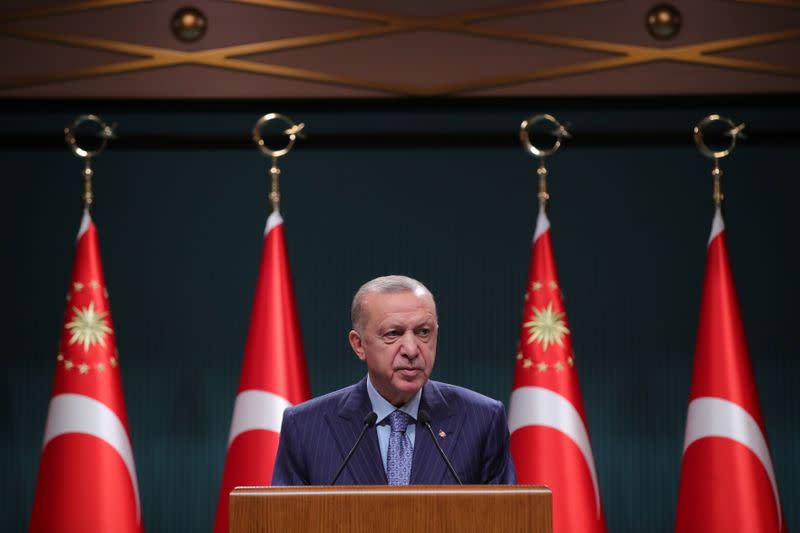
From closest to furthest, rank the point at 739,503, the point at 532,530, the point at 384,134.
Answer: the point at 532,530
the point at 739,503
the point at 384,134

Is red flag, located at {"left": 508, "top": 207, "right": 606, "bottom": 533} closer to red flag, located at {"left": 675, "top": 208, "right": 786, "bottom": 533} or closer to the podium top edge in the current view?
red flag, located at {"left": 675, "top": 208, "right": 786, "bottom": 533}

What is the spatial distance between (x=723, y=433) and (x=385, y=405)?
1.74 m

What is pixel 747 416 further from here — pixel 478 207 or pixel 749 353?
pixel 478 207

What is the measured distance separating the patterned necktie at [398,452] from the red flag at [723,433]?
170 centimetres

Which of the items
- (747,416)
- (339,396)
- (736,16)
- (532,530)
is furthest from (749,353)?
(532,530)

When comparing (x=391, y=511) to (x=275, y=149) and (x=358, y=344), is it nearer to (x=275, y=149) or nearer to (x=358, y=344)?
(x=358, y=344)

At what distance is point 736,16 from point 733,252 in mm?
934

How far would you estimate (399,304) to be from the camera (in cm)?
227

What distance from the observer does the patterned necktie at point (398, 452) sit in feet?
7.40

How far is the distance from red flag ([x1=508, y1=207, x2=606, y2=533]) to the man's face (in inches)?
59.1

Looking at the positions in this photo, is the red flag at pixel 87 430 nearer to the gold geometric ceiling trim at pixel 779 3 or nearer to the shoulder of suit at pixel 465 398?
the shoulder of suit at pixel 465 398

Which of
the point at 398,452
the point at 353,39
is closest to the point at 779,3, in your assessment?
the point at 353,39

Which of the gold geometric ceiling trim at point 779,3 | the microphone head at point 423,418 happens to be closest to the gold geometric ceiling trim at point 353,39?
the gold geometric ceiling trim at point 779,3

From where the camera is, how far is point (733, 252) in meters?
4.18
